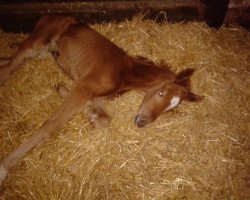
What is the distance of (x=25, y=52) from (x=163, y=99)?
7.07 ft

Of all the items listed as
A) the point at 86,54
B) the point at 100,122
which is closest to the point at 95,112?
the point at 100,122

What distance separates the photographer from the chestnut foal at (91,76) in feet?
11.7

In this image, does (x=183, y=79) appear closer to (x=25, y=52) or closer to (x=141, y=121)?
(x=141, y=121)

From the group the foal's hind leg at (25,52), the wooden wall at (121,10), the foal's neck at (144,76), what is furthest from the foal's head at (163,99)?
the foal's hind leg at (25,52)

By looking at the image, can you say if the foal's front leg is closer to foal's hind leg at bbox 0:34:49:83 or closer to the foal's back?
the foal's back

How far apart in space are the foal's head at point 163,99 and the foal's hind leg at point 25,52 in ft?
5.96

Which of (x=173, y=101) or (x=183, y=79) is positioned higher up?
(x=183, y=79)

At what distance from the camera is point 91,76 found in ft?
12.5

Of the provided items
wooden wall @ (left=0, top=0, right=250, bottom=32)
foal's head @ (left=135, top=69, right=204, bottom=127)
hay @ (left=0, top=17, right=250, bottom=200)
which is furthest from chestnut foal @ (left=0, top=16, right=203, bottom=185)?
wooden wall @ (left=0, top=0, right=250, bottom=32)

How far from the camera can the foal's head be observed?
3.52 meters

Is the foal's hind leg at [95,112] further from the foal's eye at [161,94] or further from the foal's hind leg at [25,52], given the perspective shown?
the foal's eye at [161,94]

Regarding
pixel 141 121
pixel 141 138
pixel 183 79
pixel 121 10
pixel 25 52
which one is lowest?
pixel 141 138

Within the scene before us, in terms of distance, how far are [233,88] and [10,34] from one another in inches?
144

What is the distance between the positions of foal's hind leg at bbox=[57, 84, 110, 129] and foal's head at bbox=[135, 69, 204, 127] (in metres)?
0.50
